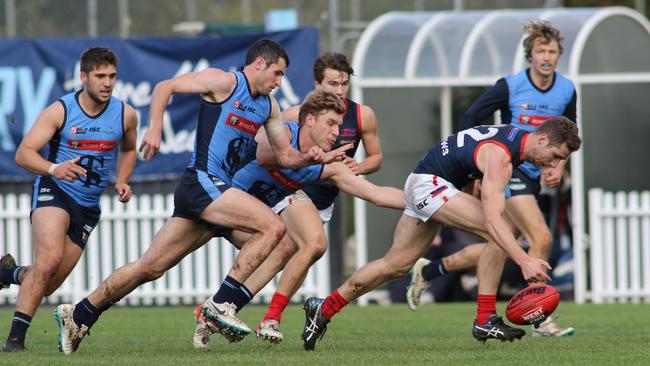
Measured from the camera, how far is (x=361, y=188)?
9.75 meters

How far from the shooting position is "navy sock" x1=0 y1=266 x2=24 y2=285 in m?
9.88

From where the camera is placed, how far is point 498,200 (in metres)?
8.59

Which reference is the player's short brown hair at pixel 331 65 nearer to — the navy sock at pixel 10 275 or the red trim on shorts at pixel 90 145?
the red trim on shorts at pixel 90 145

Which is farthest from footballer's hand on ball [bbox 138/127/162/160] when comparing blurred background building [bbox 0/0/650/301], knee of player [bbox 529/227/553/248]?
blurred background building [bbox 0/0/650/301]

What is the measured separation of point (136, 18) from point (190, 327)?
6201mm

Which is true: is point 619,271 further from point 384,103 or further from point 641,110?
point 384,103

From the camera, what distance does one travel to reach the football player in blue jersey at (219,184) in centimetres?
888

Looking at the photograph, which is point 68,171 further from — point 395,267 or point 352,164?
point 395,267

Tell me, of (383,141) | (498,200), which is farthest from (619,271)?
(498,200)

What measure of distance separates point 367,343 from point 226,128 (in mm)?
1935

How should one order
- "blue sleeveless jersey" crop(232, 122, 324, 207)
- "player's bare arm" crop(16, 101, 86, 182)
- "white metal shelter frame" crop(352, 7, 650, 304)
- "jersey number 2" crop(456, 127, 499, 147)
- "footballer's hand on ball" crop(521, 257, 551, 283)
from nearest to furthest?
"footballer's hand on ball" crop(521, 257, 551, 283), "player's bare arm" crop(16, 101, 86, 182), "jersey number 2" crop(456, 127, 499, 147), "blue sleeveless jersey" crop(232, 122, 324, 207), "white metal shelter frame" crop(352, 7, 650, 304)

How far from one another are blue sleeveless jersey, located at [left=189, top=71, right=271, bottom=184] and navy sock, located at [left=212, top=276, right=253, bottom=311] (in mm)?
753

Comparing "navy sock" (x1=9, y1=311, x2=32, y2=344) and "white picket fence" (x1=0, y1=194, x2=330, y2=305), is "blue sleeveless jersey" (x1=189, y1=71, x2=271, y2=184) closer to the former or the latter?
"navy sock" (x1=9, y1=311, x2=32, y2=344)

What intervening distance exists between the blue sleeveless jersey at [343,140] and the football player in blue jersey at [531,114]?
0.96 metres
